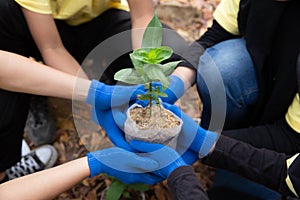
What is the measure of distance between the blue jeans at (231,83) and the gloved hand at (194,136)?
161 mm

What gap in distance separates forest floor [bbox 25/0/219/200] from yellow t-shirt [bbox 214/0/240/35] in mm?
243

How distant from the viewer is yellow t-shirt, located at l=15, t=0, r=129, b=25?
3.55 feet

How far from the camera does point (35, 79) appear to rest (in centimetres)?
108

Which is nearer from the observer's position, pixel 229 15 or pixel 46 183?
pixel 46 183

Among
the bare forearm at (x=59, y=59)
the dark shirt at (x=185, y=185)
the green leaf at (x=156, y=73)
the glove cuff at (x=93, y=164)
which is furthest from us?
the bare forearm at (x=59, y=59)

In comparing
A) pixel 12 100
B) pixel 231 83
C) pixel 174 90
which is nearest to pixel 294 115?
pixel 231 83

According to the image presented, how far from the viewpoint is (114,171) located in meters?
0.99

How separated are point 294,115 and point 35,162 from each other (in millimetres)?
844

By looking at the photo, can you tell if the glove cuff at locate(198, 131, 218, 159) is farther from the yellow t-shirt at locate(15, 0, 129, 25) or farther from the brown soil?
the yellow t-shirt at locate(15, 0, 129, 25)

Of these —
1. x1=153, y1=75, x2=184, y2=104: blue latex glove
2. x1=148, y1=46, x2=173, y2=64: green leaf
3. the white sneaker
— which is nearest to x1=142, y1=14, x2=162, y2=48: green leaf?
x1=148, y1=46, x2=173, y2=64: green leaf

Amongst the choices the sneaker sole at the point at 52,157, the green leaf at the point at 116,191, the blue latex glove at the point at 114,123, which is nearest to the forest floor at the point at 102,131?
the sneaker sole at the point at 52,157

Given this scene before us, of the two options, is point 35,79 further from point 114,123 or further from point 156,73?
point 156,73

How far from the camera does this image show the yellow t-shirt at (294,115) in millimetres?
1064

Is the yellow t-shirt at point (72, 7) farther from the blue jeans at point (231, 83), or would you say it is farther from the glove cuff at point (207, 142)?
the glove cuff at point (207, 142)
